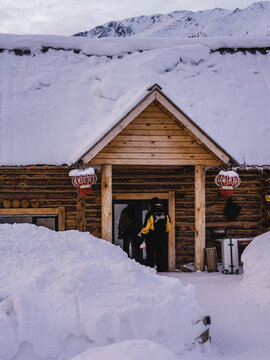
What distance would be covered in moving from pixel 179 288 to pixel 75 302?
4.35 ft

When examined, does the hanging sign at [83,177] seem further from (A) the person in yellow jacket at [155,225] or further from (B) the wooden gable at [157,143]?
(A) the person in yellow jacket at [155,225]

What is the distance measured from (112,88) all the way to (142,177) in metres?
3.08

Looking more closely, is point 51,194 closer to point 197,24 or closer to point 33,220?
point 33,220

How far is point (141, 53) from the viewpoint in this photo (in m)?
16.0

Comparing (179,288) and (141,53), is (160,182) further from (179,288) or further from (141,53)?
(179,288)

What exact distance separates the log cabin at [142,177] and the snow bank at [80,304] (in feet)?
15.3

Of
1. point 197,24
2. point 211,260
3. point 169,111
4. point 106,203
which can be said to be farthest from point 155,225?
point 197,24

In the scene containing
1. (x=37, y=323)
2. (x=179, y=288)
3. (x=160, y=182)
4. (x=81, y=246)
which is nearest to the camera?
(x=37, y=323)

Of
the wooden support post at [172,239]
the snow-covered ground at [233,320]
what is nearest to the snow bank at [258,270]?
the snow-covered ground at [233,320]

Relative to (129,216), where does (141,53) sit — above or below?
above

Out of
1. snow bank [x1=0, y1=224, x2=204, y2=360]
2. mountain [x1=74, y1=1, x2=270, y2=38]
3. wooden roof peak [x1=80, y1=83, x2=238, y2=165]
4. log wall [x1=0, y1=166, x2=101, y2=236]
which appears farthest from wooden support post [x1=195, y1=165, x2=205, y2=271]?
mountain [x1=74, y1=1, x2=270, y2=38]

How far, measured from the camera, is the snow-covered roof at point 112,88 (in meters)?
12.2

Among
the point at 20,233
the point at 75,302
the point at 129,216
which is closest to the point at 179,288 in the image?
A: the point at 75,302

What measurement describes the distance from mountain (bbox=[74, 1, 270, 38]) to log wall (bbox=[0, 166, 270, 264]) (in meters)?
38.4
